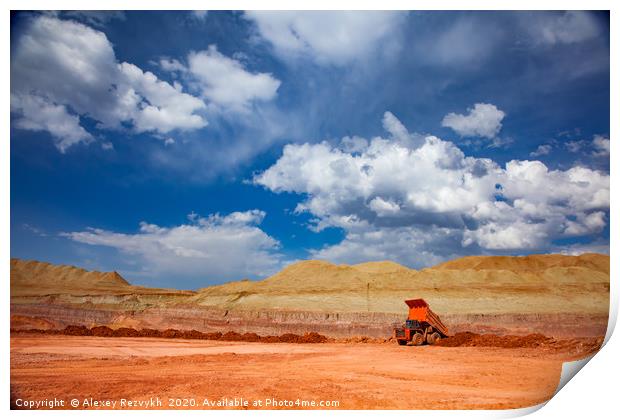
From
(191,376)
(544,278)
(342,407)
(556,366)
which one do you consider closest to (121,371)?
(191,376)

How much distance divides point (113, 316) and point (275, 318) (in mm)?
11695

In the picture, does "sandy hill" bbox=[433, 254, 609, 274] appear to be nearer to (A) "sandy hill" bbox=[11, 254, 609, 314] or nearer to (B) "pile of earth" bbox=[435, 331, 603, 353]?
(A) "sandy hill" bbox=[11, 254, 609, 314]

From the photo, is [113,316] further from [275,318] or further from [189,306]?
[275,318]

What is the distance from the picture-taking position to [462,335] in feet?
65.3

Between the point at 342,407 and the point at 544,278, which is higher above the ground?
the point at 544,278

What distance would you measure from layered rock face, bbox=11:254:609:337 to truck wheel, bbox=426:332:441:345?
6.75 m

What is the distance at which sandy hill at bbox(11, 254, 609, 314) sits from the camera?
1195 inches

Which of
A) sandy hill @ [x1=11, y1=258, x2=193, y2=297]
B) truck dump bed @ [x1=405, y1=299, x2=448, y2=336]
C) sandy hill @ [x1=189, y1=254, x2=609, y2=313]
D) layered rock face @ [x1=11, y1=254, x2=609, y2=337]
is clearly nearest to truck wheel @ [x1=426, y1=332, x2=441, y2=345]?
truck dump bed @ [x1=405, y1=299, x2=448, y2=336]

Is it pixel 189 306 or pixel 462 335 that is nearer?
pixel 462 335

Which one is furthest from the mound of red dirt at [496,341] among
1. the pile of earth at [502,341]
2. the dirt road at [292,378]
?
the dirt road at [292,378]

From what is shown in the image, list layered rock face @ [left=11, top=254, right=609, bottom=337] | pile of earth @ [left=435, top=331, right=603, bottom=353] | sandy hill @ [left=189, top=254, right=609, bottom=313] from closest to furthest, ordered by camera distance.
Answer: pile of earth @ [left=435, top=331, right=603, bottom=353], layered rock face @ [left=11, top=254, right=609, bottom=337], sandy hill @ [left=189, top=254, right=609, bottom=313]

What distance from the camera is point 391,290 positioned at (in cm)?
3553

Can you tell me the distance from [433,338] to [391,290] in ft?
52.8

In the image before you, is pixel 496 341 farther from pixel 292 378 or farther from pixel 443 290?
pixel 443 290
